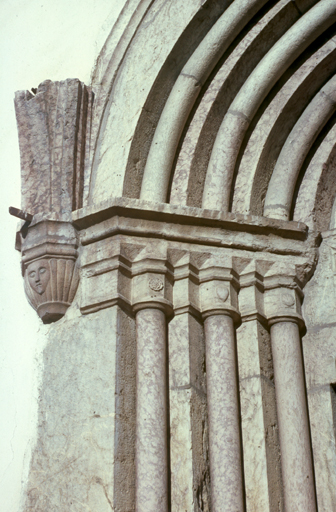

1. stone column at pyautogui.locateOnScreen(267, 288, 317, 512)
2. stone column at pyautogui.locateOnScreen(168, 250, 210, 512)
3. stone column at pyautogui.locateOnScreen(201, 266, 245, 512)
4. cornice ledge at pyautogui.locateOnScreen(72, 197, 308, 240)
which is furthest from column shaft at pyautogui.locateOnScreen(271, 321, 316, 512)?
cornice ledge at pyautogui.locateOnScreen(72, 197, 308, 240)

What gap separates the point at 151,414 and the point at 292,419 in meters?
0.56

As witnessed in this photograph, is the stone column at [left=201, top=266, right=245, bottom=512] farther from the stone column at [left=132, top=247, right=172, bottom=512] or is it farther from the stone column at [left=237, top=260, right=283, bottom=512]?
the stone column at [left=132, top=247, right=172, bottom=512]

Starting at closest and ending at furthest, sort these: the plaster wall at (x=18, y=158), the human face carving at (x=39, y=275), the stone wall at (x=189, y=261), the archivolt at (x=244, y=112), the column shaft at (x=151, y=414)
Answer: the column shaft at (x=151, y=414), the stone wall at (x=189, y=261), the plaster wall at (x=18, y=158), the human face carving at (x=39, y=275), the archivolt at (x=244, y=112)

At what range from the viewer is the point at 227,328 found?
109 inches

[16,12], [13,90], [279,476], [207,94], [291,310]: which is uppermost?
[16,12]

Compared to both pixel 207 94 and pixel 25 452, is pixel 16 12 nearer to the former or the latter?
pixel 207 94

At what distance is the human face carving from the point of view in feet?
9.21

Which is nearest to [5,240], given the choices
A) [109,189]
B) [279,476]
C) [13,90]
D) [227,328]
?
[109,189]

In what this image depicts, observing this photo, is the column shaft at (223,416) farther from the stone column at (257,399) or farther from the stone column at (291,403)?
the stone column at (291,403)

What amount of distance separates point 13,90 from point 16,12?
0.49 metres

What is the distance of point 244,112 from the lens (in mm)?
3111

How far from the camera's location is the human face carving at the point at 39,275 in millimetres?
2809

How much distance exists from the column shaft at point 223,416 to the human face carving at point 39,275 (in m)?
0.68

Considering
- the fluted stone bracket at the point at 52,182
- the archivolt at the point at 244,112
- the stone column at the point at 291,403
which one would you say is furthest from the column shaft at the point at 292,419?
the fluted stone bracket at the point at 52,182
